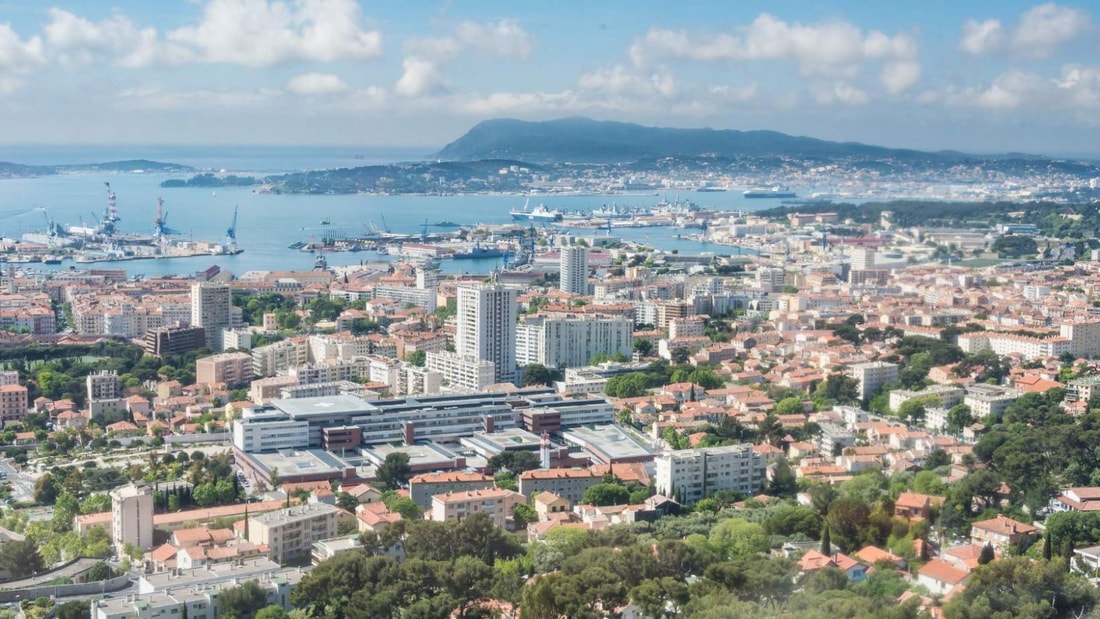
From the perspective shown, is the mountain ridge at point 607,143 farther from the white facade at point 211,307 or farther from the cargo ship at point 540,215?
the white facade at point 211,307

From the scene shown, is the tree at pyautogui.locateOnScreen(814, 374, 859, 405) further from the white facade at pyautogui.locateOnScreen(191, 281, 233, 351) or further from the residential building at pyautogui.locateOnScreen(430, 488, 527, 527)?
the white facade at pyautogui.locateOnScreen(191, 281, 233, 351)

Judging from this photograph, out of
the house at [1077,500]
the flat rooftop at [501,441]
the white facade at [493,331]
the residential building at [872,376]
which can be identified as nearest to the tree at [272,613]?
the flat rooftop at [501,441]

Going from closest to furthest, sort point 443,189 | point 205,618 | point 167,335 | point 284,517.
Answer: point 205,618
point 284,517
point 167,335
point 443,189

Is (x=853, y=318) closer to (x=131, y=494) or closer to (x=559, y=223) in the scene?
(x=131, y=494)

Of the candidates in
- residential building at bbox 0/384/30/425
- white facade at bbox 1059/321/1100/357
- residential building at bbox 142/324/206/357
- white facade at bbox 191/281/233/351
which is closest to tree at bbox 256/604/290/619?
residential building at bbox 0/384/30/425

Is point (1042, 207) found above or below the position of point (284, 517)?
above

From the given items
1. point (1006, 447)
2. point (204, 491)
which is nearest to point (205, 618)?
point (204, 491)

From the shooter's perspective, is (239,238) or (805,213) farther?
(239,238)

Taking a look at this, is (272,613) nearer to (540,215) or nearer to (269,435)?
(269,435)
